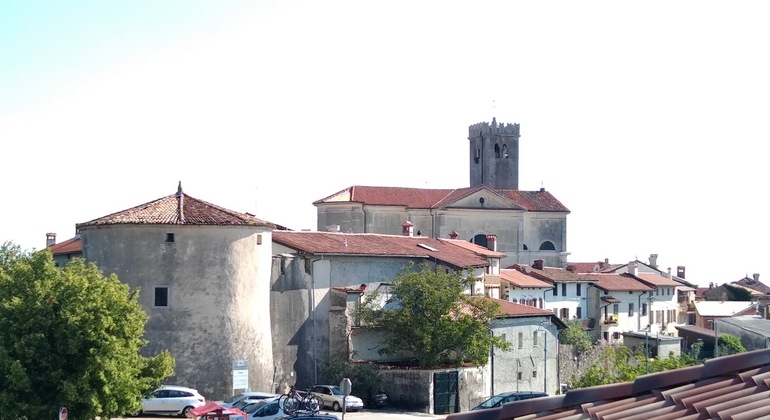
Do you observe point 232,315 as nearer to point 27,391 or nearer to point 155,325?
point 155,325

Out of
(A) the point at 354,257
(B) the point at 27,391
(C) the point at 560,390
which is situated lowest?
(C) the point at 560,390

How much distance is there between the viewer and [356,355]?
173 feet

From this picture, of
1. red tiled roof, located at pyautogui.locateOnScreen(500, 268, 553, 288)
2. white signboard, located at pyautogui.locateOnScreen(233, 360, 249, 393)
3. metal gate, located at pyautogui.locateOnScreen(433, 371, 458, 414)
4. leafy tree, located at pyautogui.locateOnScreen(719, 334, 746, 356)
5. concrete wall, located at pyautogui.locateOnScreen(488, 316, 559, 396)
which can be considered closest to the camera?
white signboard, located at pyautogui.locateOnScreen(233, 360, 249, 393)

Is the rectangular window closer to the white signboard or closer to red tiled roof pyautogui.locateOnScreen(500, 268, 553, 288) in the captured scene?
the white signboard

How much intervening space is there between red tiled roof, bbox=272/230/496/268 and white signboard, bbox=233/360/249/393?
731 cm

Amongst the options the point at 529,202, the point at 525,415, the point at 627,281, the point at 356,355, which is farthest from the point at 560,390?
the point at 525,415

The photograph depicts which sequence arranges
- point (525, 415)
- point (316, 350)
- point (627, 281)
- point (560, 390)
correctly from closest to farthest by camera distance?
point (525, 415) → point (316, 350) → point (560, 390) → point (627, 281)

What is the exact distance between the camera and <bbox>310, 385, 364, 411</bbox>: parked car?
1785 inches

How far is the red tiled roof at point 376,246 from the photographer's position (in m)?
53.1

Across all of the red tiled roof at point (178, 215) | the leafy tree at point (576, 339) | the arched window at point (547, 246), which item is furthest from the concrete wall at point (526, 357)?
the arched window at point (547, 246)

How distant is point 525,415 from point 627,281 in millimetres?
84117

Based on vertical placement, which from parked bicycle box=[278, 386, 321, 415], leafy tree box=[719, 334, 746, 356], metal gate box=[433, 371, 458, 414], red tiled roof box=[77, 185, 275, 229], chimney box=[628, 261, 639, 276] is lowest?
leafy tree box=[719, 334, 746, 356]

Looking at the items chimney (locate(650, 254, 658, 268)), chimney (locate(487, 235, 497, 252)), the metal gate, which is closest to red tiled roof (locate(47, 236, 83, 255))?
the metal gate

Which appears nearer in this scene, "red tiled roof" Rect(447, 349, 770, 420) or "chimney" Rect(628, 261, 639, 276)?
"red tiled roof" Rect(447, 349, 770, 420)
